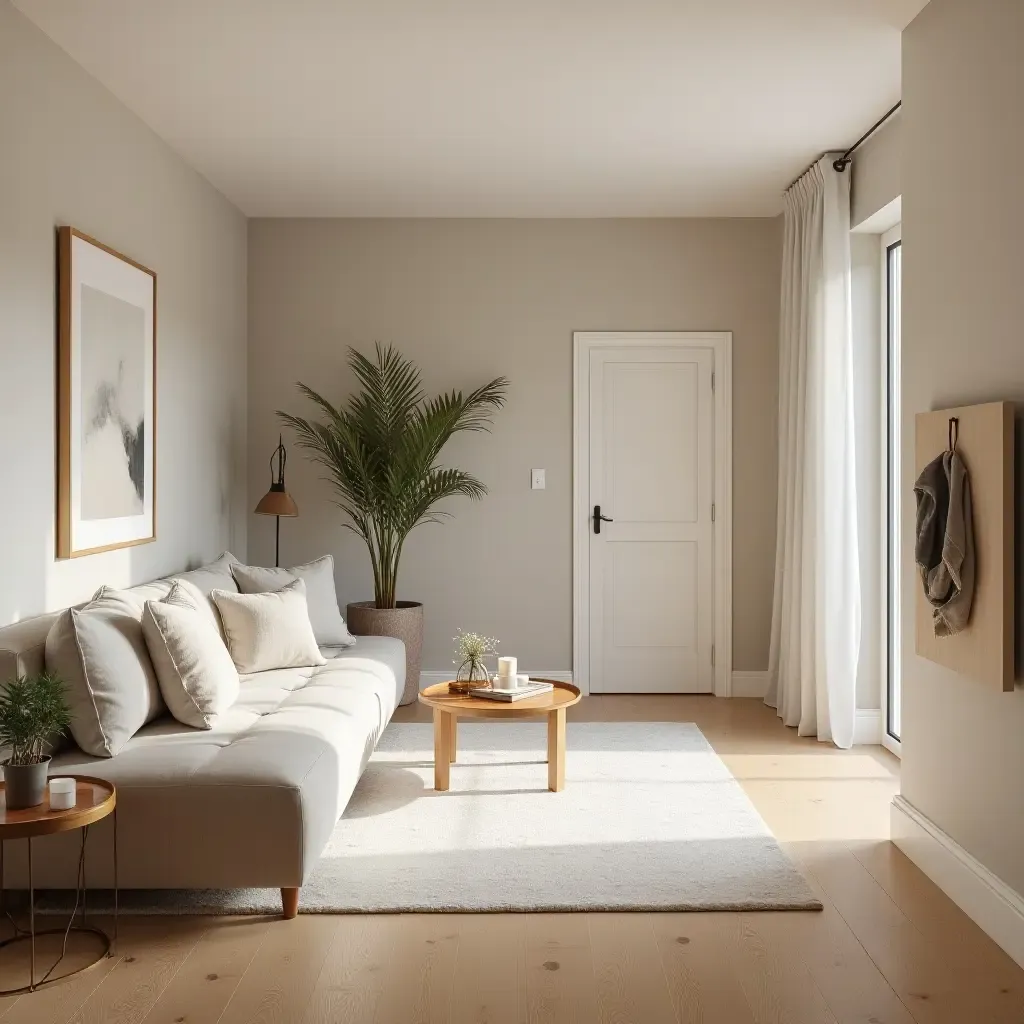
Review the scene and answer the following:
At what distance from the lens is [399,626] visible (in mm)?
5465

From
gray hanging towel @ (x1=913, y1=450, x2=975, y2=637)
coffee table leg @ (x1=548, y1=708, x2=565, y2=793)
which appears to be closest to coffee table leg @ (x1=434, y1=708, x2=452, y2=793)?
coffee table leg @ (x1=548, y1=708, x2=565, y2=793)

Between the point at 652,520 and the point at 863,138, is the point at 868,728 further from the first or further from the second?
the point at 863,138

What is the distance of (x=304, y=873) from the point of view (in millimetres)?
2838

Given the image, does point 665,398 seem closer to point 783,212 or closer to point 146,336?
point 783,212

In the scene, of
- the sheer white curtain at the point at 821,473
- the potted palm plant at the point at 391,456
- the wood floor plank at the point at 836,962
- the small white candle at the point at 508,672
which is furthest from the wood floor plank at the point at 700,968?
the potted palm plant at the point at 391,456

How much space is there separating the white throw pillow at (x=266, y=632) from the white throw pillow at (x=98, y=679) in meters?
0.96

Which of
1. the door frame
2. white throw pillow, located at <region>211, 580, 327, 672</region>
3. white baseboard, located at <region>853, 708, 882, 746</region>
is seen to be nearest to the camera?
white throw pillow, located at <region>211, 580, 327, 672</region>

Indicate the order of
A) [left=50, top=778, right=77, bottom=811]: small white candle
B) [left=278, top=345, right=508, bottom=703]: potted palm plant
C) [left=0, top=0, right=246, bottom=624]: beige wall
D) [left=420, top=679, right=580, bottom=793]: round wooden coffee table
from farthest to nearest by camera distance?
[left=278, top=345, right=508, bottom=703]: potted palm plant < [left=420, top=679, right=580, bottom=793]: round wooden coffee table < [left=0, top=0, right=246, bottom=624]: beige wall < [left=50, top=778, right=77, bottom=811]: small white candle

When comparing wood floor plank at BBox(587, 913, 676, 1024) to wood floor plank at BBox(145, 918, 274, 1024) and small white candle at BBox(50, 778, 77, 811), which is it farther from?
small white candle at BBox(50, 778, 77, 811)

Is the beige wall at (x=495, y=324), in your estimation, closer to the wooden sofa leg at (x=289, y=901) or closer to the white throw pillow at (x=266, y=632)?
the white throw pillow at (x=266, y=632)

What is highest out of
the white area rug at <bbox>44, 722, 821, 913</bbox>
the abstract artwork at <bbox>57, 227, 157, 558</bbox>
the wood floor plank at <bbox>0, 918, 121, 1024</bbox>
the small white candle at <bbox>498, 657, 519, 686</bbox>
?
the abstract artwork at <bbox>57, 227, 157, 558</bbox>

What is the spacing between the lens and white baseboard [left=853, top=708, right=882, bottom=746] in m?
4.93

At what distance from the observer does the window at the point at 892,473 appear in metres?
4.82

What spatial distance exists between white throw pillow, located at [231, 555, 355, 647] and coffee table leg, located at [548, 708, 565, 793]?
1.26 meters
